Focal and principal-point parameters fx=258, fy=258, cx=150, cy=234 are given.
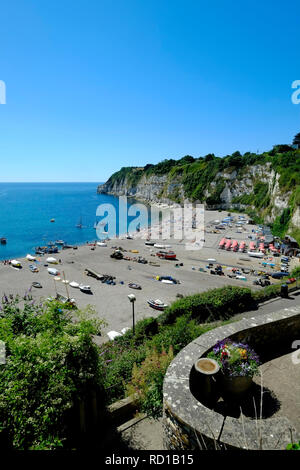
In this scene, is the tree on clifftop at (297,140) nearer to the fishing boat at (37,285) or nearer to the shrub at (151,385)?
the fishing boat at (37,285)

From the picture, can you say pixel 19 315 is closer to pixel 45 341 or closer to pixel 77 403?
pixel 45 341

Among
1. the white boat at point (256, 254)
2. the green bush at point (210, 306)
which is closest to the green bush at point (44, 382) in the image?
the green bush at point (210, 306)

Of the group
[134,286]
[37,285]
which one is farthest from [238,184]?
[37,285]

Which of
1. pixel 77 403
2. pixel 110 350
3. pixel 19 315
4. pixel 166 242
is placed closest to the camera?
pixel 77 403

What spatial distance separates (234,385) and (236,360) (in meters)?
0.46

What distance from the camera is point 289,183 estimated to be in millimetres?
57469

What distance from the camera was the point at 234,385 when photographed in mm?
5062

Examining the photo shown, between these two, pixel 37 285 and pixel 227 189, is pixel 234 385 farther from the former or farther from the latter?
pixel 227 189

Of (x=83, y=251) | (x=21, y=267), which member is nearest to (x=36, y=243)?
(x=83, y=251)

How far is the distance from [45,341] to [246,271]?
3169 centimetres

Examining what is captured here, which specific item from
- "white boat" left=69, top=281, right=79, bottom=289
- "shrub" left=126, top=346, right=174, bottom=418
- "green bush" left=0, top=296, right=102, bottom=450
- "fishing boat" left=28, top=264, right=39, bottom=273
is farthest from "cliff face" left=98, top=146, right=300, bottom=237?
"green bush" left=0, top=296, right=102, bottom=450

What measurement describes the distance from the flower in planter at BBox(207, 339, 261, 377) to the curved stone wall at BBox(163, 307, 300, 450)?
0.41 m

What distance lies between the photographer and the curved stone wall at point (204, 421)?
347 cm
